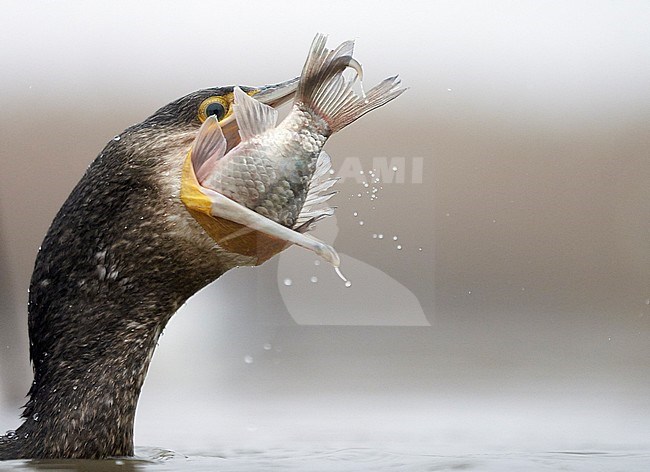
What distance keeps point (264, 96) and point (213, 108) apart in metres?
0.07

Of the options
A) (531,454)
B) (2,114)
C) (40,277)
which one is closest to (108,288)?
(40,277)

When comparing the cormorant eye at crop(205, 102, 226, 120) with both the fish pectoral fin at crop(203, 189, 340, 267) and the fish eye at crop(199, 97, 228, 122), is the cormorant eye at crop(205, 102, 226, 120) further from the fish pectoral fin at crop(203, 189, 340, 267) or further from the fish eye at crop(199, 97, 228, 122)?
the fish pectoral fin at crop(203, 189, 340, 267)

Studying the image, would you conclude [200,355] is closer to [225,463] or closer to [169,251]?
[225,463]

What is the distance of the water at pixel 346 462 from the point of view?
1.33m

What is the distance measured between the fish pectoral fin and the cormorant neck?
5cm

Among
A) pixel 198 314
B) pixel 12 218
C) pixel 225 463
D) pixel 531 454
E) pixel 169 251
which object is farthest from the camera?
pixel 198 314

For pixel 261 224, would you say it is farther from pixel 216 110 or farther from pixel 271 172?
pixel 216 110

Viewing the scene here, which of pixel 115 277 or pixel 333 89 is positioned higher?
pixel 333 89

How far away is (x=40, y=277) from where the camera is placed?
1373mm

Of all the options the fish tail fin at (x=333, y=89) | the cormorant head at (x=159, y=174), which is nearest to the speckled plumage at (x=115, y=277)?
the cormorant head at (x=159, y=174)

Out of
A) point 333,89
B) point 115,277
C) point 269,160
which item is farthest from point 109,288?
point 333,89

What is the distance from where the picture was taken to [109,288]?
1.35 metres

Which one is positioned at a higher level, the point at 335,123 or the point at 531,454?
the point at 335,123

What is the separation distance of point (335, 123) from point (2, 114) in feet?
3.50
